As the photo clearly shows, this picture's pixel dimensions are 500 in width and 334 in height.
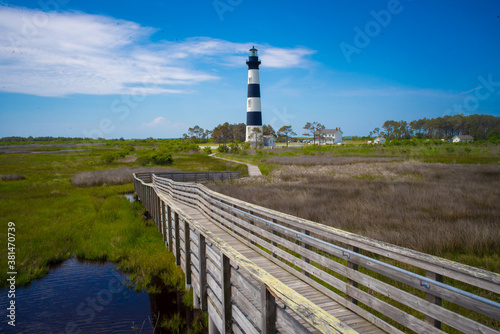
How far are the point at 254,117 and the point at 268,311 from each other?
61122mm

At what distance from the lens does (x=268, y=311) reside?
317 cm

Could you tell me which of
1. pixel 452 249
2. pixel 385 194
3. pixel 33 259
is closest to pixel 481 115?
pixel 385 194

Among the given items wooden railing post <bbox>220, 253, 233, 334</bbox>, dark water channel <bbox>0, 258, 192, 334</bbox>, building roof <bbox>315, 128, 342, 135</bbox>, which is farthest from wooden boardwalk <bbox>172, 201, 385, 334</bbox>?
building roof <bbox>315, 128, 342, 135</bbox>

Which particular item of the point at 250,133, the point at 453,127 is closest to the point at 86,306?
the point at 250,133

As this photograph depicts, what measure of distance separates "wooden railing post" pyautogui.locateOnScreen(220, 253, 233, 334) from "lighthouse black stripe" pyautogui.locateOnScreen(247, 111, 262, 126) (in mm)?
59435

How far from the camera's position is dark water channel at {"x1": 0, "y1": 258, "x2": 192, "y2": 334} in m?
7.07

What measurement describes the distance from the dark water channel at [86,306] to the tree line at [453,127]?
3193 inches

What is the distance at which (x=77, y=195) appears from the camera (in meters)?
21.0

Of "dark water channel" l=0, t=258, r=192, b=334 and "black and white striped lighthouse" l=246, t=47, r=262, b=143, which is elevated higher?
"black and white striped lighthouse" l=246, t=47, r=262, b=143

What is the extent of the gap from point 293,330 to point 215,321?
3151mm

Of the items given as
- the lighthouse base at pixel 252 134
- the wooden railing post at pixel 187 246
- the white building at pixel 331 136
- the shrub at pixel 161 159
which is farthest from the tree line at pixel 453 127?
the wooden railing post at pixel 187 246

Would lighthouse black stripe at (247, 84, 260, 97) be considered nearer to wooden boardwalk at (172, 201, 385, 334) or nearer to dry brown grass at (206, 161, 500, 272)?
dry brown grass at (206, 161, 500, 272)

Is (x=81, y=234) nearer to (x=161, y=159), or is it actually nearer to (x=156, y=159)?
(x=161, y=159)

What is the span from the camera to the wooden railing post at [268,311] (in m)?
3.14
